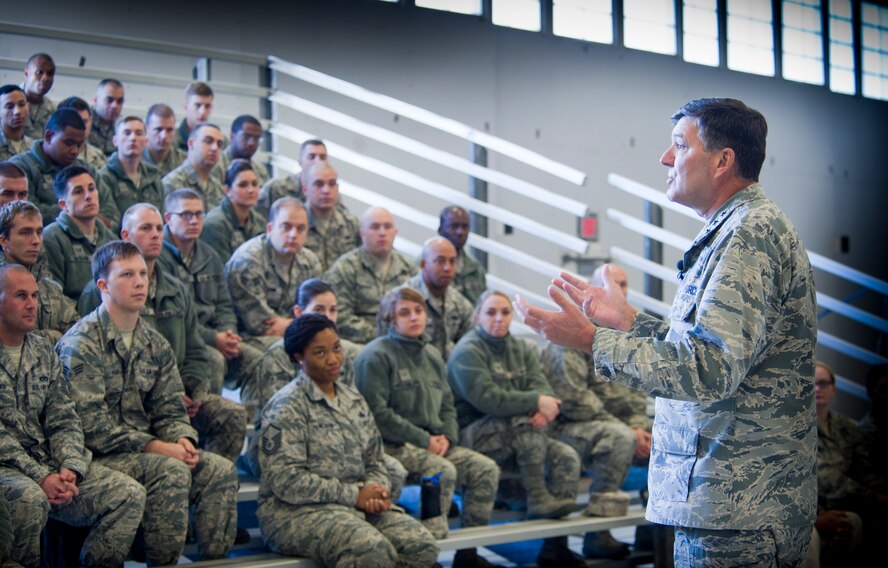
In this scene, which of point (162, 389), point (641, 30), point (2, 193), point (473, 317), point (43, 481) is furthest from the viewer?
point (641, 30)

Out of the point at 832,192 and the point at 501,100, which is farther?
the point at 832,192

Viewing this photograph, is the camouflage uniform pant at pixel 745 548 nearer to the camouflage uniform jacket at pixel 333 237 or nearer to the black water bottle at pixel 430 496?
the black water bottle at pixel 430 496

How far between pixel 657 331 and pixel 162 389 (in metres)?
2.17

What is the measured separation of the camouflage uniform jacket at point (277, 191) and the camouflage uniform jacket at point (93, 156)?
0.85m

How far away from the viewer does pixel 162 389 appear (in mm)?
3484

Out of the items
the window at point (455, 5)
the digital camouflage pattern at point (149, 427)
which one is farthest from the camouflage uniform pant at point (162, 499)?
the window at point (455, 5)

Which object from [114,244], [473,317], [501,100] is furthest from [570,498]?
[501,100]

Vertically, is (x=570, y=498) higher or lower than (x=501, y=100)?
lower

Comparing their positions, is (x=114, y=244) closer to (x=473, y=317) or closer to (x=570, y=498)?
(x=473, y=317)

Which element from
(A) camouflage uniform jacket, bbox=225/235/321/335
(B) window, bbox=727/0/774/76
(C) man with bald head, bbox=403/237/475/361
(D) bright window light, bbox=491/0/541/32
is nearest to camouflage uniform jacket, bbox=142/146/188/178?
(A) camouflage uniform jacket, bbox=225/235/321/335

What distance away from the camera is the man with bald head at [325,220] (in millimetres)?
5312

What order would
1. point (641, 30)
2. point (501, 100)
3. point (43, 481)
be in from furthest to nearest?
1. point (641, 30)
2. point (501, 100)
3. point (43, 481)

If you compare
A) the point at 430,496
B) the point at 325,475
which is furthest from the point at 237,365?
the point at 430,496

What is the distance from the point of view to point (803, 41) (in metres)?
10.1
